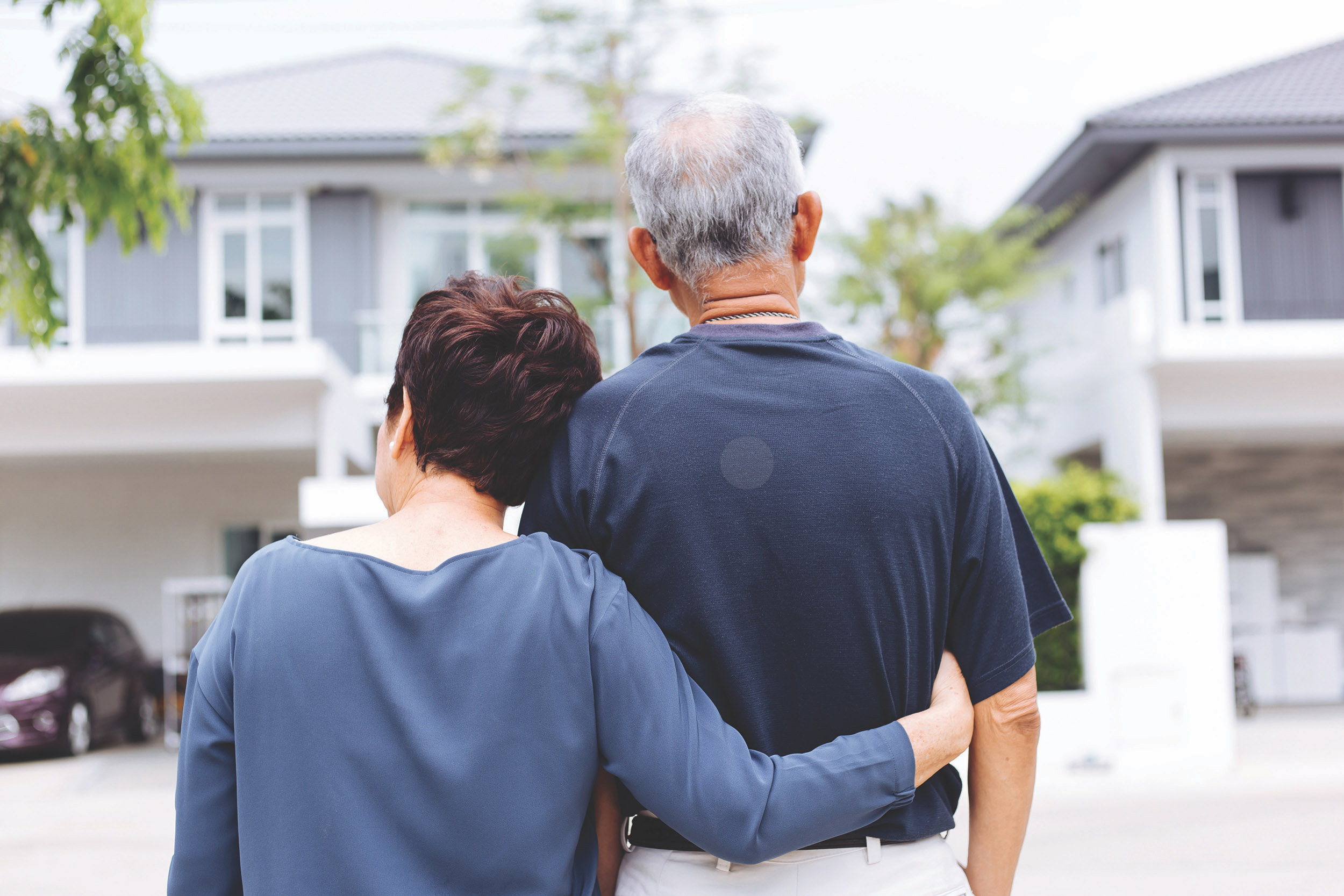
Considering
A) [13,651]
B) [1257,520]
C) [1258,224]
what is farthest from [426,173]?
[1257,520]

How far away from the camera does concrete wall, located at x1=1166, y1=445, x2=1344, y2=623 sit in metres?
14.4

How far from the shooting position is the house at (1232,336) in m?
11.6

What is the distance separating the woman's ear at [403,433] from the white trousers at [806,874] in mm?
673

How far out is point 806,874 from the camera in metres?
1.50

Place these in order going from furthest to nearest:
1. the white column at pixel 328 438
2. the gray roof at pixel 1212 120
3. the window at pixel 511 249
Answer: the gray roof at pixel 1212 120, the window at pixel 511 249, the white column at pixel 328 438

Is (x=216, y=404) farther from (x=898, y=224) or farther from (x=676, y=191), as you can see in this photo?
(x=676, y=191)

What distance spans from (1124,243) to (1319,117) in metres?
2.45

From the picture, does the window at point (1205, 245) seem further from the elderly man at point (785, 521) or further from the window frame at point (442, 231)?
the elderly man at point (785, 521)

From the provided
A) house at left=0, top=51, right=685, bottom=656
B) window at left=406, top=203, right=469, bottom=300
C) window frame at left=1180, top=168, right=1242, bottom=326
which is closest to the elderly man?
house at left=0, top=51, right=685, bottom=656

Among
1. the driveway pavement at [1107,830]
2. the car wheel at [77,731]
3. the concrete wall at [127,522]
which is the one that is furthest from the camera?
the concrete wall at [127,522]

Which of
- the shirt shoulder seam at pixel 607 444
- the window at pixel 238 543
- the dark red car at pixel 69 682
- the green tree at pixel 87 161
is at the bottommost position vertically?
the dark red car at pixel 69 682

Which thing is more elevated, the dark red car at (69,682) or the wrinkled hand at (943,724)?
the wrinkled hand at (943,724)

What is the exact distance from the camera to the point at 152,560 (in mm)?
15062

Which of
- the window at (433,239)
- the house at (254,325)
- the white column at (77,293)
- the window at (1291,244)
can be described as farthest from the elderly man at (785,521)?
the white column at (77,293)
